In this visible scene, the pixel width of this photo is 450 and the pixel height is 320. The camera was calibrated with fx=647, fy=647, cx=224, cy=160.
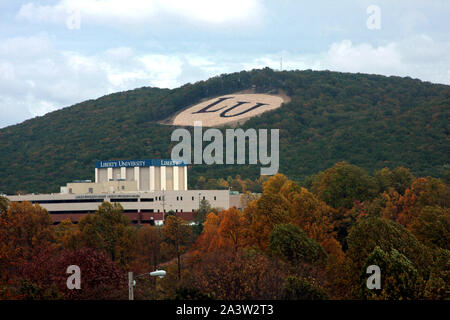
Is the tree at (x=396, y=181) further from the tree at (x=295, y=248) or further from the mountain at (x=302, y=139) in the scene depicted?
the mountain at (x=302, y=139)

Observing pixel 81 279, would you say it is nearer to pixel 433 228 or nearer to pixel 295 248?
pixel 295 248

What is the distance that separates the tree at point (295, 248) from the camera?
4353 cm

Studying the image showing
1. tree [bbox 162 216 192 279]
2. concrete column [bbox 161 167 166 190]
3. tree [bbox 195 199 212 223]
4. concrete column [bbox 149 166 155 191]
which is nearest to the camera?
tree [bbox 162 216 192 279]

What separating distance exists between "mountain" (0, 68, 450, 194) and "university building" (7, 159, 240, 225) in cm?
3821

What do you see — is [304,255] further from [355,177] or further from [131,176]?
[131,176]

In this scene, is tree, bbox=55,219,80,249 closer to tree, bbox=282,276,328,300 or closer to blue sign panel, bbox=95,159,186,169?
blue sign panel, bbox=95,159,186,169

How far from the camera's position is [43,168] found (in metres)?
155

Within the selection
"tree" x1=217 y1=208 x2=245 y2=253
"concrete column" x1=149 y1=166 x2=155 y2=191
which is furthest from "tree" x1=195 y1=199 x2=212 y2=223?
"tree" x1=217 y1=208 x2=245 y2=253

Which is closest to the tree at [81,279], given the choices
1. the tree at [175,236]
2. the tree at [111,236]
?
the tree at [111,236]

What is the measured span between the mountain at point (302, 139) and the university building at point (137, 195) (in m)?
38.2

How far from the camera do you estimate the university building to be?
86375mm

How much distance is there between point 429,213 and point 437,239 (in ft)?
7.54

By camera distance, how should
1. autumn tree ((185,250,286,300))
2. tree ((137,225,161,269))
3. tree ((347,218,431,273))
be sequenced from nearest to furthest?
autumn tree ((185,250,286,300))
tree ((347,218,431,273))
tree ((137,225,161,269))
